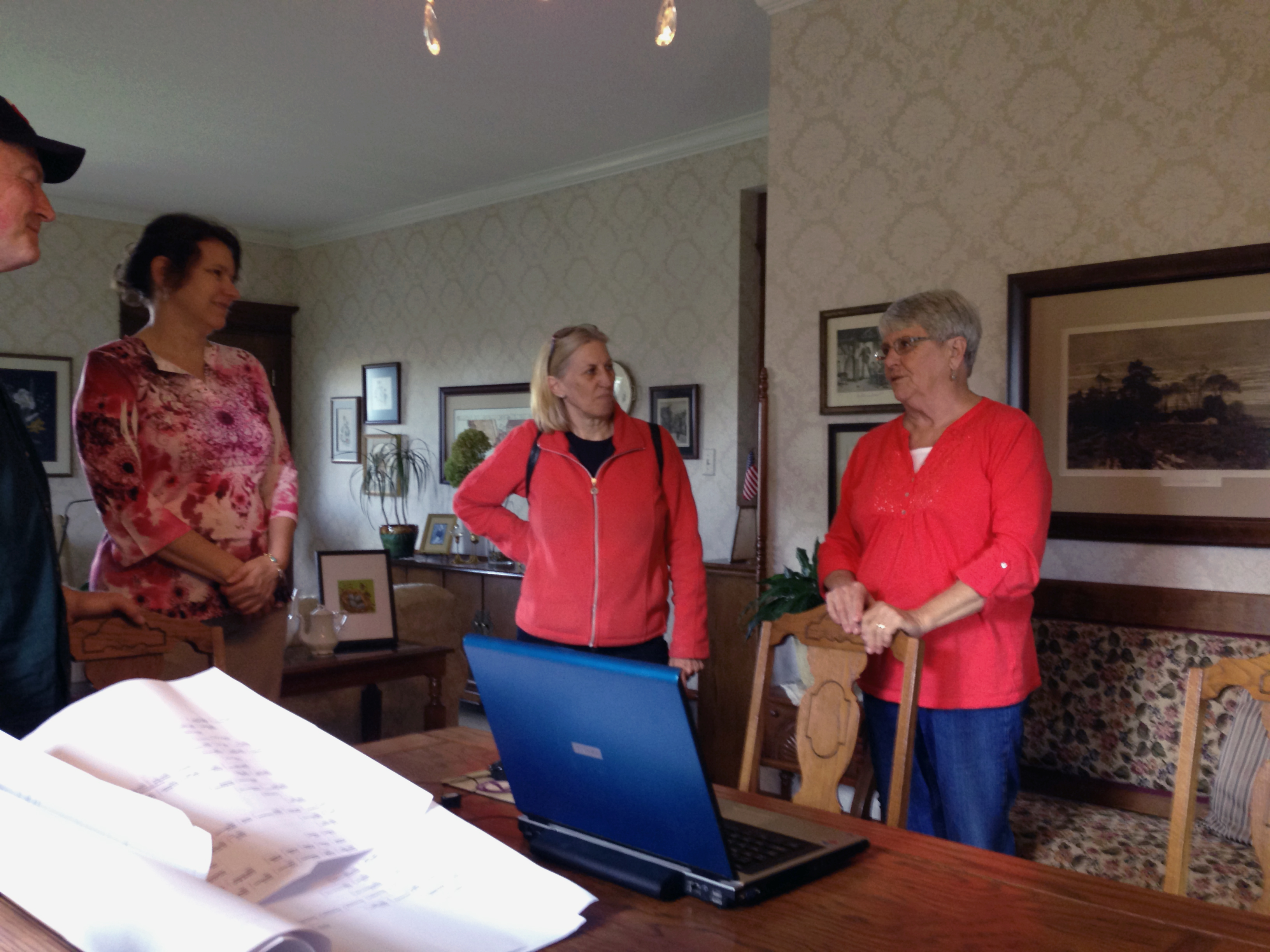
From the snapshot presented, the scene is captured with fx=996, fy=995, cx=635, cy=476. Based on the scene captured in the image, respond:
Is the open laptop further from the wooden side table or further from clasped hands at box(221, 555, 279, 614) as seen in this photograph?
the wooden side table

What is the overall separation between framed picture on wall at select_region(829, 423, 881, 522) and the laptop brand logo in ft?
7.50

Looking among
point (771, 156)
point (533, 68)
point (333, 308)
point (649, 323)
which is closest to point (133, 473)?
point (771, 156)

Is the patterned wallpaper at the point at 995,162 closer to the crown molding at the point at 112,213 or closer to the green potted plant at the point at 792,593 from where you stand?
the green potted plant at the point at 792,593

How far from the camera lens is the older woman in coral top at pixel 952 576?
1.88 meters

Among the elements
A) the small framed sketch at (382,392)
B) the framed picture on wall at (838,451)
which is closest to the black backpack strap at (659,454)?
the framed picture on wall at (838,451)

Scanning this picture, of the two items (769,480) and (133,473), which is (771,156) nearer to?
(769,480)

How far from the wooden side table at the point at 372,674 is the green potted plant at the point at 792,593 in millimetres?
1003

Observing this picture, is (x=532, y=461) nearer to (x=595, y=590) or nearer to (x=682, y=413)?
(x=595, y=590)

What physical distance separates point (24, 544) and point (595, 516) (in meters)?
1.25

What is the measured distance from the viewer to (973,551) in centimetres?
197

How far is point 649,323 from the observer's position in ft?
17.1

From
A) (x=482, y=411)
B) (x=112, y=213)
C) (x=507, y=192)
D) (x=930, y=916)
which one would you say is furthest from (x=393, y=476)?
(x=930, y=916)

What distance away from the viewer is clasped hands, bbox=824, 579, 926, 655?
178 cm

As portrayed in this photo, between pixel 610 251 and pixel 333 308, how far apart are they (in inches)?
106
